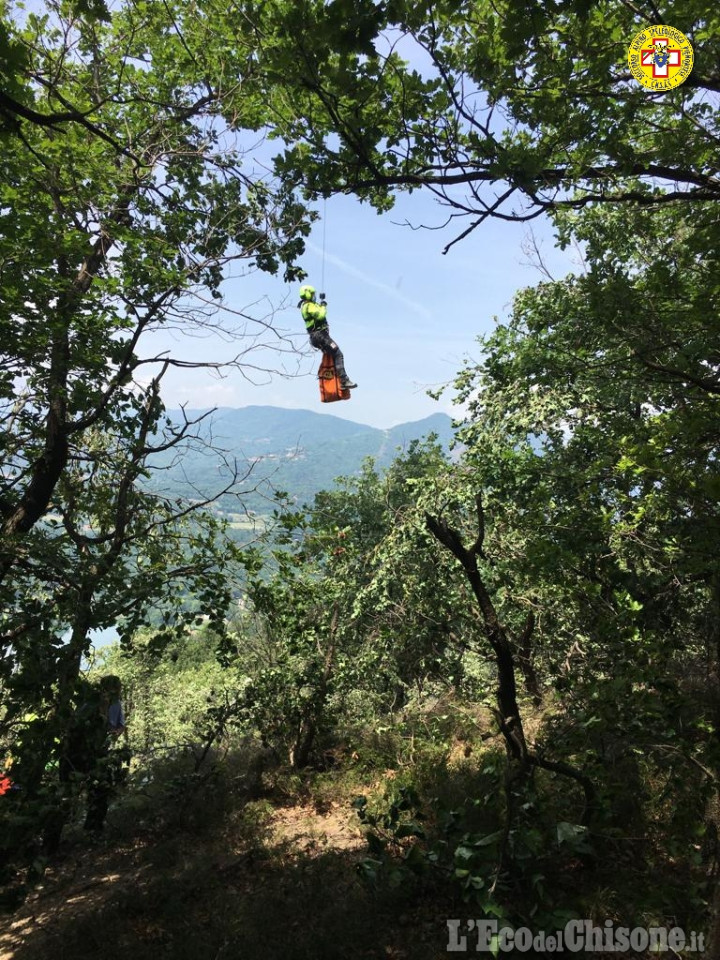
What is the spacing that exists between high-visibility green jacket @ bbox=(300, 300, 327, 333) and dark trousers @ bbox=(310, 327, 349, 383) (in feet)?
0.82

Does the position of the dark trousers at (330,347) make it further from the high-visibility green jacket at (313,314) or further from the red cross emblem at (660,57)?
the red cross emblem at (660,57)

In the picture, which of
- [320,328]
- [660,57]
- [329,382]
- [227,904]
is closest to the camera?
[660,57]

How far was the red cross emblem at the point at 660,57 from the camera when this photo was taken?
3252 mm

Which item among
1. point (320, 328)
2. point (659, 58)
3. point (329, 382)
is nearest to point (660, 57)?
point (659, 58)

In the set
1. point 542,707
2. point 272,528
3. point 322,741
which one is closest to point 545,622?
point 542,707

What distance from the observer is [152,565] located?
5.64 m

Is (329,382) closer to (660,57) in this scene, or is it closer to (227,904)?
(660,57)

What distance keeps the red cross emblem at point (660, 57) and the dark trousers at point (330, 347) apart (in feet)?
21.1

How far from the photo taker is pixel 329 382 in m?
9.58

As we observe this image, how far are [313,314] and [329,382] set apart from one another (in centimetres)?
127

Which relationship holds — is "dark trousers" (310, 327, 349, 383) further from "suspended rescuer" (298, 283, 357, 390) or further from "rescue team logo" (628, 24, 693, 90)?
"rescue team logo" (628, 24, 693, 90)

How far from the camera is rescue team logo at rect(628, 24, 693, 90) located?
124 inches

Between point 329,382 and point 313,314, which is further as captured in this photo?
point 329,382

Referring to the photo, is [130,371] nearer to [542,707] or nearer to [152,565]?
[152,565]
